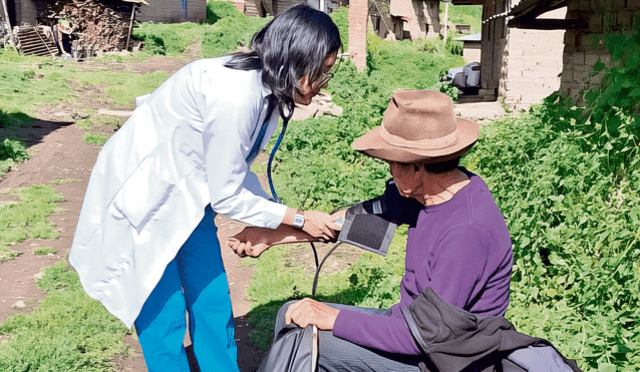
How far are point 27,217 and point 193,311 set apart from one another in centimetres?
430

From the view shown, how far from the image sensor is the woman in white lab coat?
2.18 m

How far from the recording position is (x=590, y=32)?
7.28 m

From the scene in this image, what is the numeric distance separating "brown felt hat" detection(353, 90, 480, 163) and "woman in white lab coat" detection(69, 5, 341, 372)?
0.43 m

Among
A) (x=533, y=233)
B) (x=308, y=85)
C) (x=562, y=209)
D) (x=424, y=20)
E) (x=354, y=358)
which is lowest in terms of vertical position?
(x=533, y=233)

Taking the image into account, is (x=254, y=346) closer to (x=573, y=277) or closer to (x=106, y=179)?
(x=106, y=179)

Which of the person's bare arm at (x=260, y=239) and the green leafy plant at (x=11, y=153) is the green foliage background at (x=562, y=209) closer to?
the person's bare arm at (x=260, y=239)

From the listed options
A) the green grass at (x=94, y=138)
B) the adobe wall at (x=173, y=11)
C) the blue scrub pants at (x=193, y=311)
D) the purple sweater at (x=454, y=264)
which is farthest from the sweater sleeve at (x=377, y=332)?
the adobe wall at (x=173, y=11)

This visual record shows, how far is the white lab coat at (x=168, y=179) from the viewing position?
2.19 metres

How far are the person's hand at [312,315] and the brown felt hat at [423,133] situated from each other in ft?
2.16

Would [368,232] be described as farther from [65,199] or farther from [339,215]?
[65,199]

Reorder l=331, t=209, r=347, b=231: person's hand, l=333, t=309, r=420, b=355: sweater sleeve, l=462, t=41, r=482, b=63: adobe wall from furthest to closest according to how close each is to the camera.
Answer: l=462, t=41, r=482, b=63: adobe wall < l=331, t=209, r=347, b=231: person's hand < l=333, t=309, r=420, b=355: sweater sleeve

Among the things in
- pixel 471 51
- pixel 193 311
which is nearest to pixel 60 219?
pixel 193 311

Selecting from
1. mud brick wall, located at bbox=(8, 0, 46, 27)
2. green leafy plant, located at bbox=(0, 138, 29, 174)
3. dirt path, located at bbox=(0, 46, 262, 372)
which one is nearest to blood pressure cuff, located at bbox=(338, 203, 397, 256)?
dirt path, located at bbox=(0, 46, 262, 372)

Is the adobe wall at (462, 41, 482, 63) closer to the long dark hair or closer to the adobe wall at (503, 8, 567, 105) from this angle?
the adobe wall at (503, 8, 567, 105)
